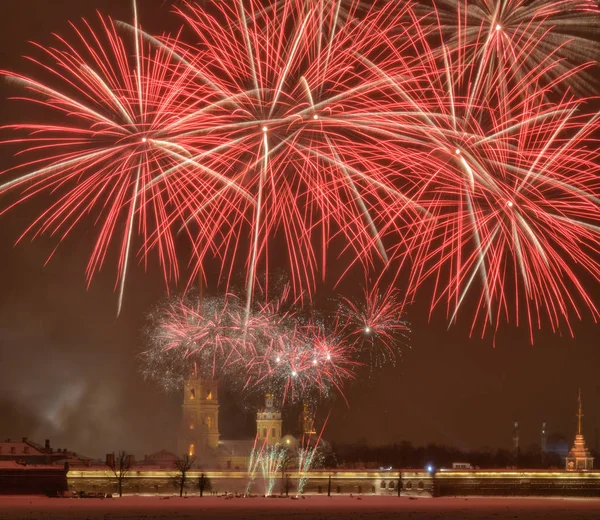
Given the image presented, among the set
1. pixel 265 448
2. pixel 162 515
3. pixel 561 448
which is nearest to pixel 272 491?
pixel 265 448

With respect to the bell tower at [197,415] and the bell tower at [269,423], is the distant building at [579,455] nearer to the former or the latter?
the bell tower at [269,423]

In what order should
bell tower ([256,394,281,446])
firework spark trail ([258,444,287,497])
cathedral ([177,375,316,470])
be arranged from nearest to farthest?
firework spark trail ([258,444,287,497]) → cathedral ([177,375,316,470]) → bell tower ([256,394,281,446])

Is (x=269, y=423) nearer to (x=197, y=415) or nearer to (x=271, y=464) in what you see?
(x=197, y=415)

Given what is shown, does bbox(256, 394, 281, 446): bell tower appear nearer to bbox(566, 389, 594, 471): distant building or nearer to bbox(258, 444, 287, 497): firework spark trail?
bbox(258, 444, 287, 497): firework spark trail

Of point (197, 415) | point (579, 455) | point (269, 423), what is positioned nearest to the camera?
point (579, 455)

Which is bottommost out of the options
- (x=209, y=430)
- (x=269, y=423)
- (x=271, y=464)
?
(x=271, y=464)

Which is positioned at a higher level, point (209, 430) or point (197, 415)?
point (197, 415)

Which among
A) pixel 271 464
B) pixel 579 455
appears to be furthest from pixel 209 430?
pixel 579 455

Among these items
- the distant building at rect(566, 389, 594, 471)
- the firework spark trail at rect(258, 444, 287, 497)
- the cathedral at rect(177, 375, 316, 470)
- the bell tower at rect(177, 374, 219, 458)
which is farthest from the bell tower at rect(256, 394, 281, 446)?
the distant building at rect(566, 389, 594, 471)

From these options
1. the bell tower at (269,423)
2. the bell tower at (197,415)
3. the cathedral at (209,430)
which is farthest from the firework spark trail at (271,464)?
the bell tower at (197,415)
